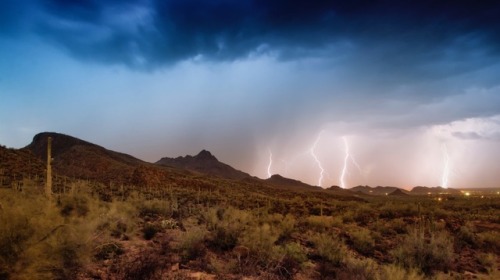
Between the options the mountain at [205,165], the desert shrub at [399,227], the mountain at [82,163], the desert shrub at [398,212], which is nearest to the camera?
the desert shrub at [399,227]

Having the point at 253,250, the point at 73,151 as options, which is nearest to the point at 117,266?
the point at 253,250

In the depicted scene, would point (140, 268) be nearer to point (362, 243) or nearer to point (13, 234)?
point (13, 234)

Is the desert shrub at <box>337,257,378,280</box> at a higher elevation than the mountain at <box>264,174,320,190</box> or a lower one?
lower

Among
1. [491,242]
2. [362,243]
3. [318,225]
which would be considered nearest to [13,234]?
[362,243]

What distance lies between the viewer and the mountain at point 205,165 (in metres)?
164

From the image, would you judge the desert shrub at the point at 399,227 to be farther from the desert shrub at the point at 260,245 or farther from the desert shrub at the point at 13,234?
the desert shrub at the point at 13,234

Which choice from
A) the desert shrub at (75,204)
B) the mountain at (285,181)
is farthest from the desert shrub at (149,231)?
the mountain at (285,181)

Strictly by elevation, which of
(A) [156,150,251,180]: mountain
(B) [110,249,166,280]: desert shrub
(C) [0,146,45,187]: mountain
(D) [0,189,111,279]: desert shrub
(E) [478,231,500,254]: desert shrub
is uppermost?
(A) [156,150,251,180]: mountain

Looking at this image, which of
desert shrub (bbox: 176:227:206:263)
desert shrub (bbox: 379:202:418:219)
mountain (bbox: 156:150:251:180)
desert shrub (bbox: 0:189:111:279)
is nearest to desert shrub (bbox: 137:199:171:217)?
desert shrub (bbox: 176:227:206:263)

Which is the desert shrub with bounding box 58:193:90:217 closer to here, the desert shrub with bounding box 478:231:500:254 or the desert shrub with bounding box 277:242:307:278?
the desert shrub with bounding box 277:242:307:278

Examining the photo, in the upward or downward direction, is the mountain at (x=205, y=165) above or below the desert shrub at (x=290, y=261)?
above

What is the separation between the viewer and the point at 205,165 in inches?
6644

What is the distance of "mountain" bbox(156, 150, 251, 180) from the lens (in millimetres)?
164288

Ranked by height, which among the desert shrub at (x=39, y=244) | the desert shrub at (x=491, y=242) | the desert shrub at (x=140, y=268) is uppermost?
the desert shrub at (x=39, y=244)
